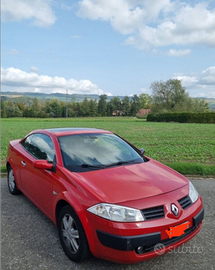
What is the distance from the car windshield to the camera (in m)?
3.04

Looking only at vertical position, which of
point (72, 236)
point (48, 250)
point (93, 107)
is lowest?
point (48, 250)

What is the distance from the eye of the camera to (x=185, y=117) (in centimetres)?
672

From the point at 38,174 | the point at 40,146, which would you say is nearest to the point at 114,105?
the point at 40,146

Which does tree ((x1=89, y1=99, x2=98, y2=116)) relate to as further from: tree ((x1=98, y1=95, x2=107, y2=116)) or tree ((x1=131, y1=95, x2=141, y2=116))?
tree ((x1=131, y1=95, x2=141, y2=116))

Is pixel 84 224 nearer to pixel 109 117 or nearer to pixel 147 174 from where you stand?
pixel 147 174

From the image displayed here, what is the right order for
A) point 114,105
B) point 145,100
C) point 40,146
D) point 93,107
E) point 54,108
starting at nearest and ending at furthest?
point 40,146 → point 145,100 → point 114,105 → point 93,107 → point 54,108

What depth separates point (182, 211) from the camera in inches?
91.0

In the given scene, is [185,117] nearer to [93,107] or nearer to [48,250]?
[93,107]

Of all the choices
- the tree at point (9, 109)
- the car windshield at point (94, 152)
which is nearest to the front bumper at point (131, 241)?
the car windshield at point (94, 152)

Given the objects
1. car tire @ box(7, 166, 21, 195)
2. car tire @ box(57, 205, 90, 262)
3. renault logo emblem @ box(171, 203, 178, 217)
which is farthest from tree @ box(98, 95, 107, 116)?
renault logo emblem @ box(171, 203, 178, 217)

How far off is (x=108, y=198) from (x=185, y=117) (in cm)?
518

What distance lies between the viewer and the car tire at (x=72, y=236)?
7.61ft

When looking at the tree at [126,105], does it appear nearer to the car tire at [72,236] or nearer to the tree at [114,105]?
the tree at [114,105]

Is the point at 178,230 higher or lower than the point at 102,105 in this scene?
lower
